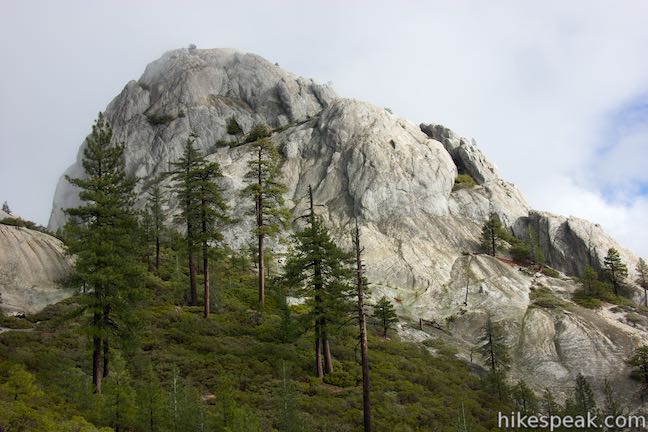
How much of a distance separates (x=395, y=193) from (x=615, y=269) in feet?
99.0

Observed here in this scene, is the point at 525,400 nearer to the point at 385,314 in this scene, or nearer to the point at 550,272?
the point at 385,314

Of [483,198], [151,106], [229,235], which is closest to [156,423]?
[229,235]

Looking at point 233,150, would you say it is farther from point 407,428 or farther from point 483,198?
point 407,428

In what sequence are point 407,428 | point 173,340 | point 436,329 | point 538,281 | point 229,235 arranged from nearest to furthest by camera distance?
point 407,428 < point 173,340 < point 436,329 < point 538,281 < point 229,235

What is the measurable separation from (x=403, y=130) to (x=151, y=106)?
2091 inches

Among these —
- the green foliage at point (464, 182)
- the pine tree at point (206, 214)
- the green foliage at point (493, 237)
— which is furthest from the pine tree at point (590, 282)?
the pine tree at point (206, 214)

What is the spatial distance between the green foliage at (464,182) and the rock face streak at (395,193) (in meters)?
1.22

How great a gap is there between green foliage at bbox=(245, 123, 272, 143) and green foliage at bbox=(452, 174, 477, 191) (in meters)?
35.1

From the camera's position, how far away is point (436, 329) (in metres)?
49.0

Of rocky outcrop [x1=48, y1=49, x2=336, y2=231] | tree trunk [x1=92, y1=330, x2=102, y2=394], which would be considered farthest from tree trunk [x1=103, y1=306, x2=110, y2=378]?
rocky outcrop [x1=48, y1=49, x2=336, y2=231]

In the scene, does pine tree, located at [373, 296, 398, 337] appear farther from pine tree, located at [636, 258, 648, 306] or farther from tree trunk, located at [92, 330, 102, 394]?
pine tree, located at [636, 258, 648, 306]

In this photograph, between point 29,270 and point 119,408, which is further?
point 29,270

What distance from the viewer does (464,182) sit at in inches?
3063

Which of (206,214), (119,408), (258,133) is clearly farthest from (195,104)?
(119,408)
